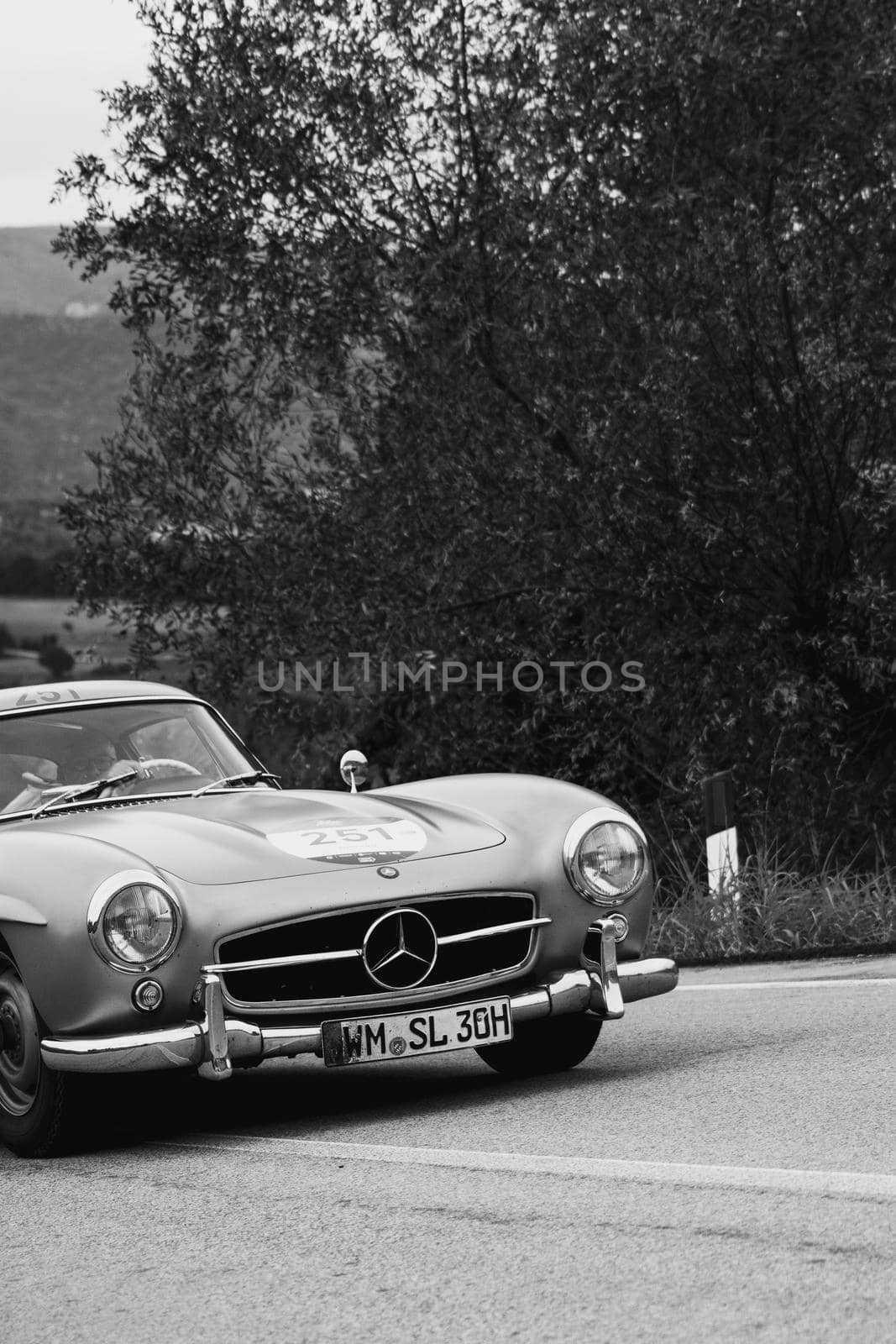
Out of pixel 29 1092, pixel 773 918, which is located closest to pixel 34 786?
pixel 29 1092

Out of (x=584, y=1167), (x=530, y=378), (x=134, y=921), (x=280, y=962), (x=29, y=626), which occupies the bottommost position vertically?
(x=29, y=626)

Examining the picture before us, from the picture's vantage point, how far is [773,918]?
10289 millimetres

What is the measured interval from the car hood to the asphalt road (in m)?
0.76

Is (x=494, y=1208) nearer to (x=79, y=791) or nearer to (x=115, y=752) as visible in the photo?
(x=79, y=791)

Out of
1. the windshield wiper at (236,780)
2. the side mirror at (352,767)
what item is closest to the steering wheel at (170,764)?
the windshield wiper at (236,780)

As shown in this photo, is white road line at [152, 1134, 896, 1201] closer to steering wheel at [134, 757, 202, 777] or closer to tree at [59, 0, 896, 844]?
steering wheel at [134, 757, 202, 777]

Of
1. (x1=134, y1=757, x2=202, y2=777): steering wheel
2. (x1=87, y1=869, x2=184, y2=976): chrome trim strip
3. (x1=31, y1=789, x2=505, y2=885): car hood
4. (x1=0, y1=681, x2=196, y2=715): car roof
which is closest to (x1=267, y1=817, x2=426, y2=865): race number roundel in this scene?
(x1=31, y1=789, x2=505, y2=885): car hood

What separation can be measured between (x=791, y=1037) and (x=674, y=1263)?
2.86 metres

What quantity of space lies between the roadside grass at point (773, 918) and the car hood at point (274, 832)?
12.6ft

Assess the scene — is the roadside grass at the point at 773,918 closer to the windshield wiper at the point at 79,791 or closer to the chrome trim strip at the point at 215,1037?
the windshield wiper at the point at 79,791

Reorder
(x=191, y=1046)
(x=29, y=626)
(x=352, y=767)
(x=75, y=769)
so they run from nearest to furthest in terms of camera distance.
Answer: (x=191, y=1046)
(x=75, y=769)
(x=352, y=767)
(x=29, y=626)

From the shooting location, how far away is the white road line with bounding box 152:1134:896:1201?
417 centimetres

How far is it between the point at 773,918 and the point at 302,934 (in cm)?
523

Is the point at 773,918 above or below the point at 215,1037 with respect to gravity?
below
